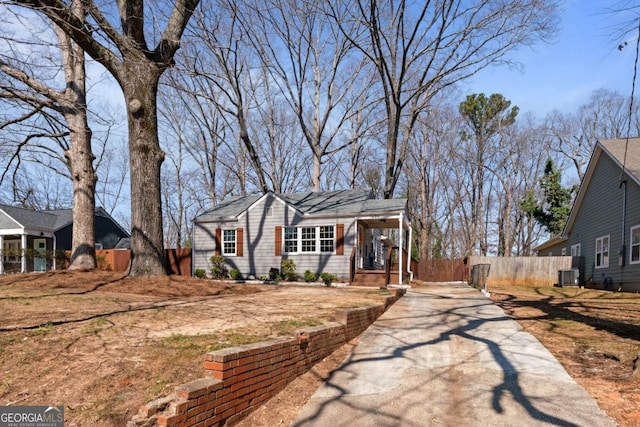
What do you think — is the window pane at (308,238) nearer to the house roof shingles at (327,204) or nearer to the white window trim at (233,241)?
the house roof shingles at (327,204)

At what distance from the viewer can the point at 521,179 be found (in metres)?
35.5

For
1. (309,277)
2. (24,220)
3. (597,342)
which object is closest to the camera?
(597,342)

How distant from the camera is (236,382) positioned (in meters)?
4.04

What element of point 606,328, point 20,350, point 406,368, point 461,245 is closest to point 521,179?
point 461,245

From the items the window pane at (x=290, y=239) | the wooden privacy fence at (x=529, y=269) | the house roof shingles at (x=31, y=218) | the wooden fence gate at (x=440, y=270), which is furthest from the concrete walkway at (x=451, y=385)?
the house roof shingles at (x=31, y=218)

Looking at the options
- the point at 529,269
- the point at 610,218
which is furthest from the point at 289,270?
the point at 610,218

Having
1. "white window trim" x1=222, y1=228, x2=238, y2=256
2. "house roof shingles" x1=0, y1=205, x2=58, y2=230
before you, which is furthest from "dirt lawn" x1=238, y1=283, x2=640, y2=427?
"house roof shingles" x1=0, y1=205, x2=58, y2=230

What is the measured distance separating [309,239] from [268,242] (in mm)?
1871

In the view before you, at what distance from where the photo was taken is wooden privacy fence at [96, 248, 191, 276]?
777 inches

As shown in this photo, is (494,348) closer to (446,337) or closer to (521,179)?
(446,337)

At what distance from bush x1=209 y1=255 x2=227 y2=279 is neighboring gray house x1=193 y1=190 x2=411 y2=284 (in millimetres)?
316

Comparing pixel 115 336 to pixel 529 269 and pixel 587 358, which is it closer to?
pixel 587 358

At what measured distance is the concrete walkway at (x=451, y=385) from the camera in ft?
13.6

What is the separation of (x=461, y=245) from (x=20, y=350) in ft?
139
